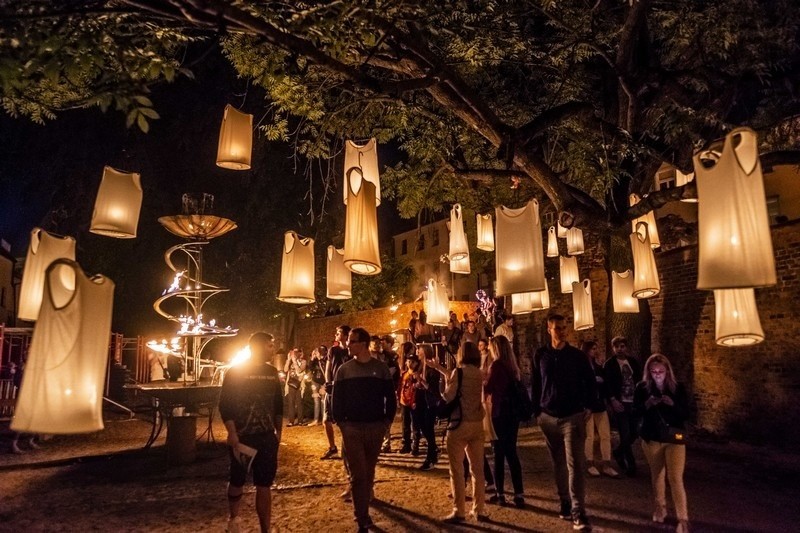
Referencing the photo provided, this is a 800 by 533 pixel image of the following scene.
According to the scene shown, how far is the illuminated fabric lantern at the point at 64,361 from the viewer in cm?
290

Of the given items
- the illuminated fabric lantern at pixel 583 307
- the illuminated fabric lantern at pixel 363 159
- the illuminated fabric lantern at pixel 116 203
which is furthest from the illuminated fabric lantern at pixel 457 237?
the illuminated fabric lantern at pixel 116 203

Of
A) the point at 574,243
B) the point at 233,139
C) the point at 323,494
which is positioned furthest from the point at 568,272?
the point at 233,139

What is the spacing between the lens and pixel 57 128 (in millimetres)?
19828

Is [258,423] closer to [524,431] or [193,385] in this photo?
[193,385]

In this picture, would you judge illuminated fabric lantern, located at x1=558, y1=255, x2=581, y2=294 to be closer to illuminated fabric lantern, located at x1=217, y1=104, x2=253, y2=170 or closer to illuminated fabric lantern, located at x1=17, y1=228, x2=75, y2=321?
illuminated fabric lantern, located at x1=217, y1=104, x2=253, y2=170

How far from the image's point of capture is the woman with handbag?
5469mm

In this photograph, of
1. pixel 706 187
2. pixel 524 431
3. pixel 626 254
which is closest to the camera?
pixel 706 187

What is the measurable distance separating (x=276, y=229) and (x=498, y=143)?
1774 centimetres

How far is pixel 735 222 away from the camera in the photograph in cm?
333

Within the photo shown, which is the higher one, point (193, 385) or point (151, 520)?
point (193, 385)

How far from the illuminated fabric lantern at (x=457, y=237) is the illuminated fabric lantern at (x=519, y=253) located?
2.65m

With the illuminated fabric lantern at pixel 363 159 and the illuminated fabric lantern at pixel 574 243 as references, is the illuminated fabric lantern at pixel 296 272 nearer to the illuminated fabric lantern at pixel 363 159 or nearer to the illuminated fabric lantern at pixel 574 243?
the illuminated fabric lantern at pixel 363 159

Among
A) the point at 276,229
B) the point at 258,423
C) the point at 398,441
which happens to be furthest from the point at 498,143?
the point at 276,229

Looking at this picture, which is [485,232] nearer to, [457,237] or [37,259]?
[457,237]
